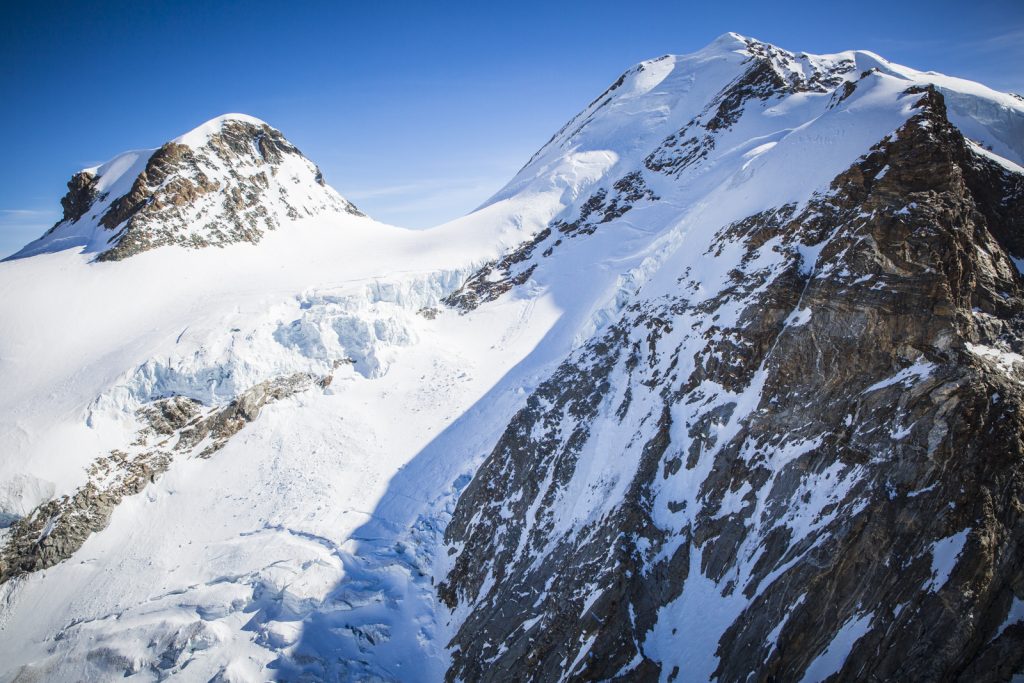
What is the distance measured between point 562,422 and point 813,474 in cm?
1304

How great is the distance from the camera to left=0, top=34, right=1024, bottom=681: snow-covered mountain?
50.8 feet

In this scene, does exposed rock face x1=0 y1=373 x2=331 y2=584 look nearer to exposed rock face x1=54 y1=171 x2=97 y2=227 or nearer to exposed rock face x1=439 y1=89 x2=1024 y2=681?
exposed rock face x1=439 y1=89 x2=1024 y2=681

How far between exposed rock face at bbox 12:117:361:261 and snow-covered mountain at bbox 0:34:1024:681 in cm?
50

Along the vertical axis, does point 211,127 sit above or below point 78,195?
above

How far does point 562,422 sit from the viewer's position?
27.8 metres

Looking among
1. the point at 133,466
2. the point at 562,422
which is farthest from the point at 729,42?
the point at 133,466

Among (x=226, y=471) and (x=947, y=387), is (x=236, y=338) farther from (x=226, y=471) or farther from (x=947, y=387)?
(x=947, y=387)

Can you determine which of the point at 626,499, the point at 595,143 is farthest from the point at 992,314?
the point at 595,143

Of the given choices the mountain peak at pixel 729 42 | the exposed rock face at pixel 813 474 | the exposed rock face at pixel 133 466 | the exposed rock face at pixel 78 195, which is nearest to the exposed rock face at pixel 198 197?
the exposed rock face at pixel 78 195

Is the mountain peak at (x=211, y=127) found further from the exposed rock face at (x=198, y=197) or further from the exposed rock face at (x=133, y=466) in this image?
the exposed rock face at (x=133, y=466)

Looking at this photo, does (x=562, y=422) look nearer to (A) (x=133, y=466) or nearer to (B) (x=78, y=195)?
(A) (x=133, y=466)

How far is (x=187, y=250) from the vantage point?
47.7 meters

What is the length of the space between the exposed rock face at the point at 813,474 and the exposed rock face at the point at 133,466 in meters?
21.6

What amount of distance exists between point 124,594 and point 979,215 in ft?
146
